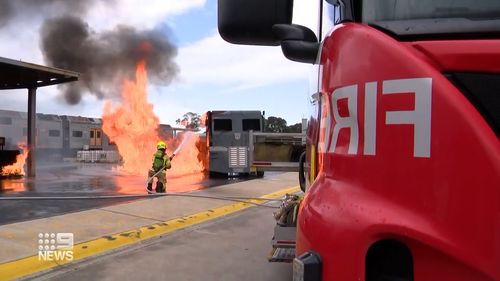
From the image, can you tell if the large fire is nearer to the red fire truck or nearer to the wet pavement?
the wet pavement

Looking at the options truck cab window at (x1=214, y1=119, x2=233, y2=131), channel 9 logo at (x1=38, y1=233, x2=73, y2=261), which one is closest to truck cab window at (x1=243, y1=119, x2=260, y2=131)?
truck cab window at (x1=214, y1=119, x2=233, y2=131)

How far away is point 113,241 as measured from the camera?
615 cm

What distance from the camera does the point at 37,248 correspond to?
553 cm

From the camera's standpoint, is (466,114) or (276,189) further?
(276,189)

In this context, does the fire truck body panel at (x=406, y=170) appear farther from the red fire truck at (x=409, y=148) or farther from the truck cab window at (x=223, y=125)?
the truck cab window at (x=223, y=125)

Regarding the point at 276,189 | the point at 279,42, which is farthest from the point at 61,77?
the point at 279,42

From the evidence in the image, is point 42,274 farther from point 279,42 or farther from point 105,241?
point 279,42

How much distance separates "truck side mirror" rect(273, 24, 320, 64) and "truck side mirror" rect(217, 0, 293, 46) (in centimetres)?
5

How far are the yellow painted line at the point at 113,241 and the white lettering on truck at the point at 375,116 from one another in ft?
13.6

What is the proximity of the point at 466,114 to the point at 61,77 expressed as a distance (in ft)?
50.6

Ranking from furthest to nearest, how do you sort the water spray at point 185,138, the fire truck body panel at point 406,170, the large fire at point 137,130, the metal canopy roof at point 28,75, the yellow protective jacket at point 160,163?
the water spray at point 185,138
the large fire at point 137,130
the metal canopy roof at point 28,75
the yellow protective jacket at point 160,163
the fire truck body panel at point 406,170

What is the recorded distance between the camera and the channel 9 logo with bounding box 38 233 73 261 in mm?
5309

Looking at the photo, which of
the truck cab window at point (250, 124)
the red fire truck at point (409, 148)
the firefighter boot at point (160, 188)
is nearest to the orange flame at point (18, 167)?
the firefighter boot at point (160, 188)

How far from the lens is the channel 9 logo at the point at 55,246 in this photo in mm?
5309
